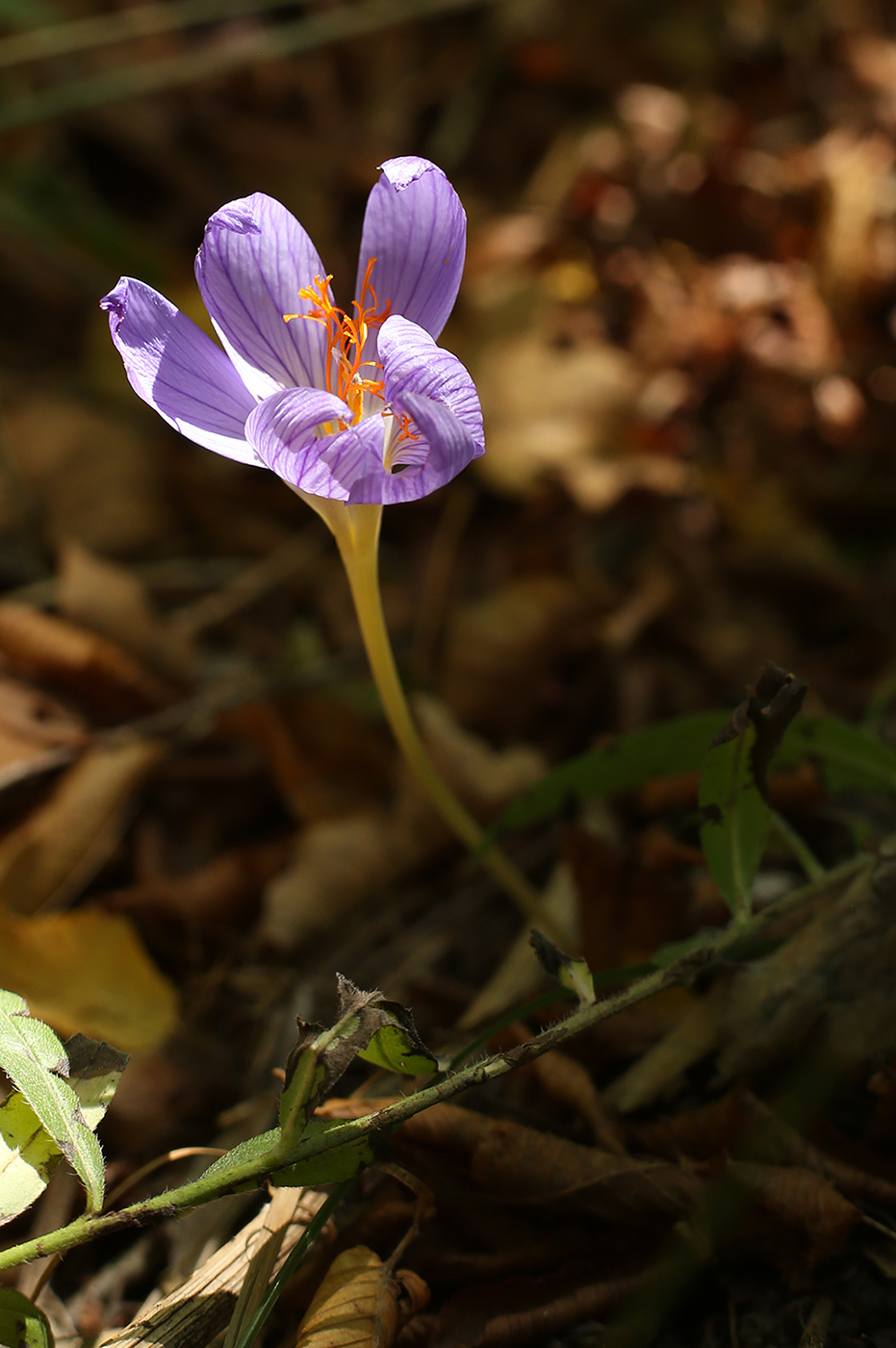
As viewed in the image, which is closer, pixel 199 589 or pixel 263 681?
pixel 263 681

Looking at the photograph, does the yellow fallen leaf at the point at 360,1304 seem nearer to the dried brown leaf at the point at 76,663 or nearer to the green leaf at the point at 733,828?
the green leaf at the point at 733,828

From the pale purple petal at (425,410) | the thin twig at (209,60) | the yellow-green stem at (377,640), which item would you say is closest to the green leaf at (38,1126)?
the yellow-green stem at (377,640)

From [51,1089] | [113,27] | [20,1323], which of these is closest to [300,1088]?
[51,1089]

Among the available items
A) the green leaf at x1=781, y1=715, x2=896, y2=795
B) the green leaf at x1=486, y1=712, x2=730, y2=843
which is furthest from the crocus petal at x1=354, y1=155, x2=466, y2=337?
the green leaf at x1=781, y1=715, x2=896, y2=795

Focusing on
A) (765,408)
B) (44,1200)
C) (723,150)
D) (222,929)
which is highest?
(723,150)

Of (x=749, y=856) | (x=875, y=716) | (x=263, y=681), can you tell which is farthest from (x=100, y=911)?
(x=875, y=716)

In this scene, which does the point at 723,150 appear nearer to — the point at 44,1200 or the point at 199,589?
the point at 199,589

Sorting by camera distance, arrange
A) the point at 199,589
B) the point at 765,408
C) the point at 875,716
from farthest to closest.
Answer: the point at 765,408 → the point at 199,589 → the point at 875,716

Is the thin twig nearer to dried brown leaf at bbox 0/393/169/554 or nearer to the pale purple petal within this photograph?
dried brown leaf at bbox 0/393/169/554
